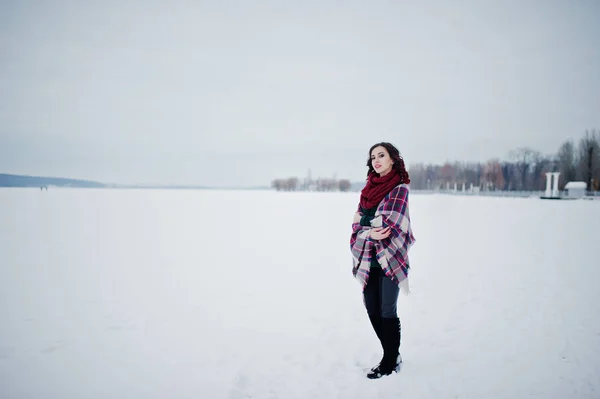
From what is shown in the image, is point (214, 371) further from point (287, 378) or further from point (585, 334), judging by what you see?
point (585, 334)

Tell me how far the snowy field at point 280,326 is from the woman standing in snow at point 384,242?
565 mm

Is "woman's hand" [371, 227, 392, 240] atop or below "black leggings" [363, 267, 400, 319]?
→ atop

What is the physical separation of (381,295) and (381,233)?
2.21 feet

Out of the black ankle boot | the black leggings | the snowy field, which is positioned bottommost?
the snowy field

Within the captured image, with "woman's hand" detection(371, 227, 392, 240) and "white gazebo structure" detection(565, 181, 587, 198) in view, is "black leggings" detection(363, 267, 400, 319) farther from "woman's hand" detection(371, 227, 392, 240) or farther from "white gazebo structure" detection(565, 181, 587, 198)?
"white gazebo structure" detection(565, 181, 587, 198)

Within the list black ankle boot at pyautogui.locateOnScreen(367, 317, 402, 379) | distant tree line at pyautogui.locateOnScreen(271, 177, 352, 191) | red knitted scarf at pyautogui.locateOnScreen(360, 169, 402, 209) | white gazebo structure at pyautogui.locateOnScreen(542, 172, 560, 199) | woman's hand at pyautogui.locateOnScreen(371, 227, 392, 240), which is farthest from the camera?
distant tree line at pyautogui.locateOnScreen(271, 177, 352, 191)

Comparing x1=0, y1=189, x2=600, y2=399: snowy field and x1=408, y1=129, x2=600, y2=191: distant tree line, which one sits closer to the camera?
x1=0, y1=189, x2=600, y2=399: snowy field

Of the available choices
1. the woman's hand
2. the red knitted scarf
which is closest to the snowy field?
the woman's hand

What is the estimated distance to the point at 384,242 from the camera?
117 inches

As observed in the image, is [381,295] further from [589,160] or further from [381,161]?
[589,160]

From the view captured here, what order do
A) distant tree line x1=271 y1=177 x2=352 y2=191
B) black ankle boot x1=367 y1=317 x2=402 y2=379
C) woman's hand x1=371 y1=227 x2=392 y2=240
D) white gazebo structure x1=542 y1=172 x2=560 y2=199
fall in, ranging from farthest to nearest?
distant tree line x1=271 y1=177 x2=352 y2=191 < white gazebo structure x1=542 y1=172 x2=560 y2=199 < black ankle boot x1=367 y1=317 x2=402 y2=379 < woman's hand x1=371 y1=227 x2=392 y2=240

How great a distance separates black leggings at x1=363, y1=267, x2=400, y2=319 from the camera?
9.91ft

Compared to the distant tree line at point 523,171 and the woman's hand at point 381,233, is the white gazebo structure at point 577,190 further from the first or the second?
the woman's hand at point 381,233

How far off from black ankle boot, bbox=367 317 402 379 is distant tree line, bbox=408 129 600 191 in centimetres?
6812
